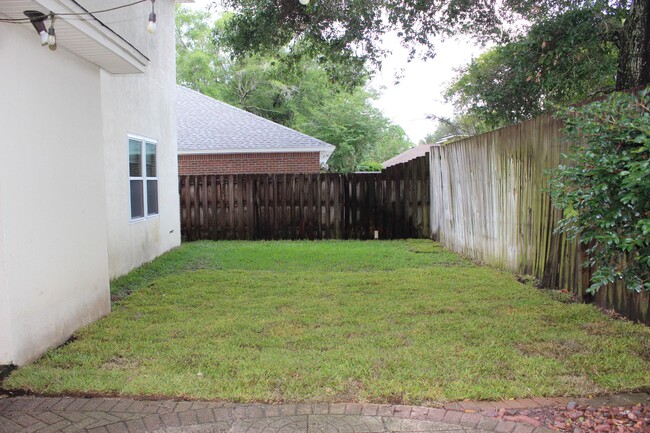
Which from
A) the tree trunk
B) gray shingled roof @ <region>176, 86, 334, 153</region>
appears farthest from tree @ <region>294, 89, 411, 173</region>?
the tree trunk

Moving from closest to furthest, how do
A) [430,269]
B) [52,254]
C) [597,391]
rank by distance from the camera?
[597,391], [52,254], [430,269]

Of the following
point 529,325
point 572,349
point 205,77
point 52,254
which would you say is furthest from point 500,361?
point 205,77

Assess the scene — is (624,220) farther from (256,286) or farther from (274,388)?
(256,286)

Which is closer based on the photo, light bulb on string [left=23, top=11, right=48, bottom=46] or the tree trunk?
light bulb on string [left=23, top=11, right=48, bottom=46]

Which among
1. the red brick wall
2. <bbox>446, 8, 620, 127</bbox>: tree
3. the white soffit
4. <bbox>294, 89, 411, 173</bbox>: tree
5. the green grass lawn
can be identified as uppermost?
<bbox>294, 89, 411, 173</bbox>: tree

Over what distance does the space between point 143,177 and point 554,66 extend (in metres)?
7.29

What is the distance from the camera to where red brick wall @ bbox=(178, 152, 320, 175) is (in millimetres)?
16094

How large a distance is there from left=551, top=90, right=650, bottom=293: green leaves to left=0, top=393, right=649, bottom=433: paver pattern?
0.96 m

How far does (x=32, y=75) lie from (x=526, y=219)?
6028 millimetres

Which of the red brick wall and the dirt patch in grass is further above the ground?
the red brick wall

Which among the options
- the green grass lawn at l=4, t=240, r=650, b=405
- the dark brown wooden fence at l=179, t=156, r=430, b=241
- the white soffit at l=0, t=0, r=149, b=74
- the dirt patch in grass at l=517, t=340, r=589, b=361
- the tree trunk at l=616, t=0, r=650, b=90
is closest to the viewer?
the green grass lawn at l=4, t=240, r=650, b=405

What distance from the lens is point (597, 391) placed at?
3.54 metres

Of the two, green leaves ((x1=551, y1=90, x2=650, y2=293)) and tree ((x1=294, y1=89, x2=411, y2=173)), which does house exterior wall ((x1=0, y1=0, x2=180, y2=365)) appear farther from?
tree ((x1=294, y1=89, x2=411, y2=173))

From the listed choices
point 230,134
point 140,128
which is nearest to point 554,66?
point 140,128
